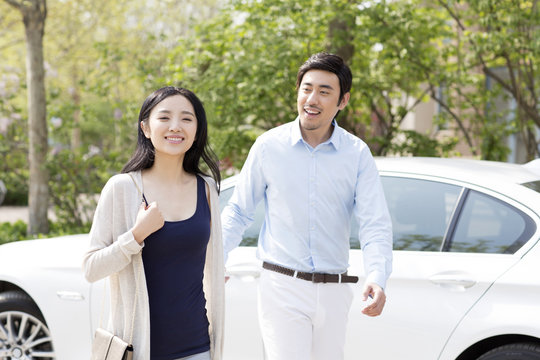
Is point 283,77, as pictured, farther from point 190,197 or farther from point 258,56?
point 190,197

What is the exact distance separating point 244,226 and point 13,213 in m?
14.4

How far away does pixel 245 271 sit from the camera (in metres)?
3.64

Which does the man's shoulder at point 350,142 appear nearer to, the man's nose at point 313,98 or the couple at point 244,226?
the couple at point 244,226

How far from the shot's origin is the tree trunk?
929 centimetres

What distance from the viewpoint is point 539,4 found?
669 centimetres

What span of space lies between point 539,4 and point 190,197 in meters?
5.41

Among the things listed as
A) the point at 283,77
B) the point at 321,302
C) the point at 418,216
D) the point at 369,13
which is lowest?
the point at 321,302

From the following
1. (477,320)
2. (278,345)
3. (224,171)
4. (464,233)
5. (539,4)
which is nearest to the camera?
(278,345)

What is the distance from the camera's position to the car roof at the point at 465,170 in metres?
3.47

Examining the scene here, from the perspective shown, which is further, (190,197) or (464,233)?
(464,233)

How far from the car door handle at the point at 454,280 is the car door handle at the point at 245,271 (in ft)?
3.01

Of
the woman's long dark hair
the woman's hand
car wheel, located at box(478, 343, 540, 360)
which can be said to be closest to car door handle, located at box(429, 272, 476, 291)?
car wheel, located at box(478, 343, 540, 360)

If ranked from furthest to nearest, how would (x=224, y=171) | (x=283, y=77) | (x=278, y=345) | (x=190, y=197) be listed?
(x=224, y=171), (x=283, y=77), (x=278, y=345), (x=190, y=197)

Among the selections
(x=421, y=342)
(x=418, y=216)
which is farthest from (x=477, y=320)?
(x=418, y=216)
